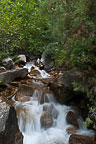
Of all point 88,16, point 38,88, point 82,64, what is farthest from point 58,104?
point 88,16

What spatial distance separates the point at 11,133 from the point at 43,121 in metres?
2.16

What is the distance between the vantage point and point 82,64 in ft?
12.3

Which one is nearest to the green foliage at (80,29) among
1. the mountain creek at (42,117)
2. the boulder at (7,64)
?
the mountain creek at (42,117)

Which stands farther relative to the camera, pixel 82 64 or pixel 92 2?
pixel 82 64

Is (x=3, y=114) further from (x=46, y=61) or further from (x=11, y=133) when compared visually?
(x=46, y=61)

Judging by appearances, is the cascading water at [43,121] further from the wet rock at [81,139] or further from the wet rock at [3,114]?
the wet rock at [3,114]

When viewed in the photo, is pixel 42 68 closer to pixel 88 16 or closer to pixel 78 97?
pixel 78 97

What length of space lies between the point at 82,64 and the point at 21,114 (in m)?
2.95

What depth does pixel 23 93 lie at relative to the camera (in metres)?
6.11

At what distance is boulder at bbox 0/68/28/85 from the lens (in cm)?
627

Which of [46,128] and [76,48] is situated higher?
[76,48]

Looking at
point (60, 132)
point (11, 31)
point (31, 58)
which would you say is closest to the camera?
point (60, 132)

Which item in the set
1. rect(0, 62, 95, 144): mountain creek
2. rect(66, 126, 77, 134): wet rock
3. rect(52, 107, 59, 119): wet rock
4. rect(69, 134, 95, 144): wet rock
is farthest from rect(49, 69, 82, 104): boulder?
rect(69, 134, 95, 144): wet rock

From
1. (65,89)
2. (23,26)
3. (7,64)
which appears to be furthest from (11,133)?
(23,26)
